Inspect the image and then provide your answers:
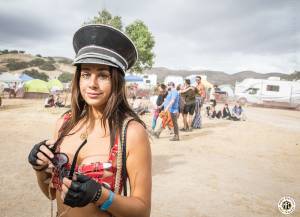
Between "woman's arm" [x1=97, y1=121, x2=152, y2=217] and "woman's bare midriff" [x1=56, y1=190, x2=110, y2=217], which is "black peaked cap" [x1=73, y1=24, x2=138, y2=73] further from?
"woman's bare midriff" [x1=56, y1=190, x2=110, y2=217]

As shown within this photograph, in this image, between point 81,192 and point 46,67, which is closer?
point 81,192

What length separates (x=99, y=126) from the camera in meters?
1.89

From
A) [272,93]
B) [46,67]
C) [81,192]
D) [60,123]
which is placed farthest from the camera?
[46,67]

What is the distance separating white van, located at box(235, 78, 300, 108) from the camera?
3306 centimetres

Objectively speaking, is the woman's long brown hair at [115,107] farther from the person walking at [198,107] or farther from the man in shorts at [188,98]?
the person walking at [198,107]

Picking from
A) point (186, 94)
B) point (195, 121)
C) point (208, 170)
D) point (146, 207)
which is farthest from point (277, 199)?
point (195, 121)

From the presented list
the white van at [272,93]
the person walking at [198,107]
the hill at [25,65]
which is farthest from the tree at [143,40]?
the hill at [25,65]

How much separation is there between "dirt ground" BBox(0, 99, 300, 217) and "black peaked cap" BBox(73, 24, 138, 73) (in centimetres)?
300

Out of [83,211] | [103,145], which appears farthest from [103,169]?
[83,211]

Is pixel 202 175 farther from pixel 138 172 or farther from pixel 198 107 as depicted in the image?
pixel 198 107

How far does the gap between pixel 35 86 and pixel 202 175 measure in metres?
25.0

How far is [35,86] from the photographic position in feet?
91.4

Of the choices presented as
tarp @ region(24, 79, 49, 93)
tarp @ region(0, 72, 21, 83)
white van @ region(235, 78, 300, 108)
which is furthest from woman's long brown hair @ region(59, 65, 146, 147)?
white van @ region(235, 78, 300, 108)

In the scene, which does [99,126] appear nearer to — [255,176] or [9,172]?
[9,172]
